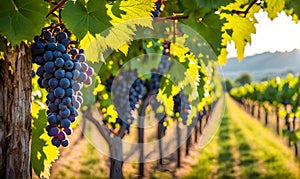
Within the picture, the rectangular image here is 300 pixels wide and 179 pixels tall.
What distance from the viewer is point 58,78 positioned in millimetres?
1688

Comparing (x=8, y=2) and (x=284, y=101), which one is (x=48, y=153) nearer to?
(x=8, y=2)

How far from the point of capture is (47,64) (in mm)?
1674

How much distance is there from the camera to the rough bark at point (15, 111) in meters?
1.52

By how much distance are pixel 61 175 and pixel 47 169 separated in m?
7.24

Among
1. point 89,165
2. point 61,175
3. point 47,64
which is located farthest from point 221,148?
point 47,64

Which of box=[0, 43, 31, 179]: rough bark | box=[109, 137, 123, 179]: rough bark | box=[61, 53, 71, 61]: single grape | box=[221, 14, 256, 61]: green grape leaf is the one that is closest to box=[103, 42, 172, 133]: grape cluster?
box=[109, 137, 123, 179]: rough bark

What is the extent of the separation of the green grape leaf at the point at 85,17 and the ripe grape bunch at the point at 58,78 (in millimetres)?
215

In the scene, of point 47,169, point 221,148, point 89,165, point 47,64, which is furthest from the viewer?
point 221,148

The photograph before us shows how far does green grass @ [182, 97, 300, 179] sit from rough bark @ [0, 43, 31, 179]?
9264 mm

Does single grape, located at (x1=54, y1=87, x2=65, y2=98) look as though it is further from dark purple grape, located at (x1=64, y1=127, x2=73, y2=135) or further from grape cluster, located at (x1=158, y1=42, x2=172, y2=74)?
grape cluster, located at (x1=158, y1=42, x2=172, y2=74)

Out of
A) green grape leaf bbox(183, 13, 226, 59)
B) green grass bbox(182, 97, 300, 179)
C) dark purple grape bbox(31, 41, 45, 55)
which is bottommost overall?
green grass bbox(182, 97, 300, 179)

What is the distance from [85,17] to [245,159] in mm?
12486

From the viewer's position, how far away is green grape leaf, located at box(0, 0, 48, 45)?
1.39m

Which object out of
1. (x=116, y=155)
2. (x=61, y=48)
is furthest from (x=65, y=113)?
(x=116, y=155)
